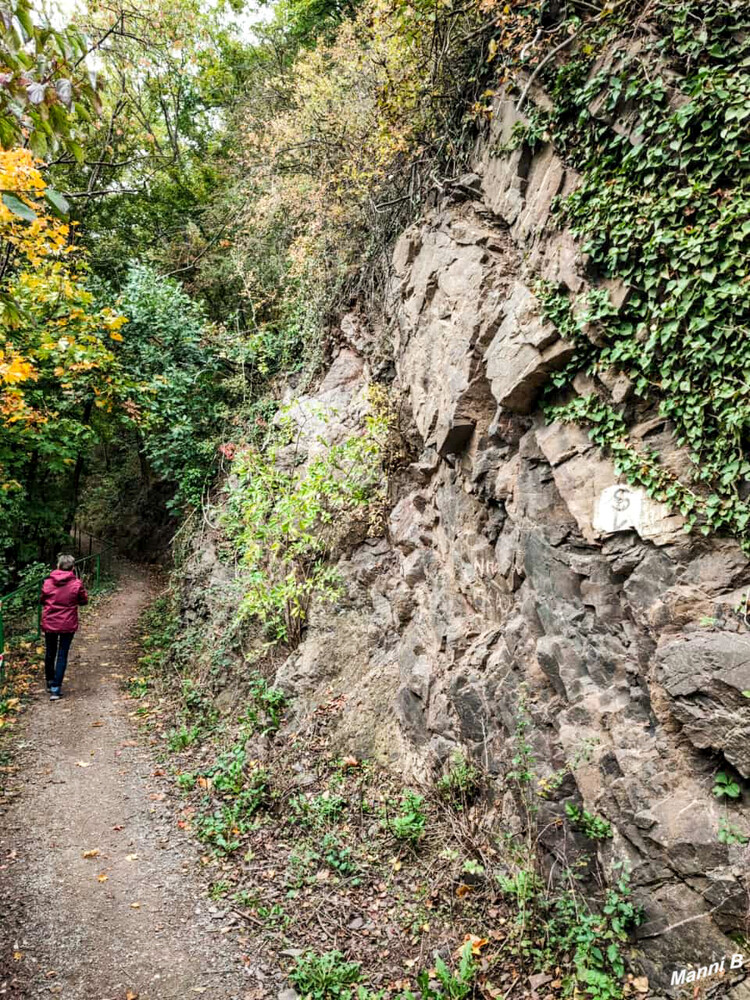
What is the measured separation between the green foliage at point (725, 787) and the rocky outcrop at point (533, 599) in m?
0.05

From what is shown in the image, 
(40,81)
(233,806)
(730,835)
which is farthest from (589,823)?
(40,81)

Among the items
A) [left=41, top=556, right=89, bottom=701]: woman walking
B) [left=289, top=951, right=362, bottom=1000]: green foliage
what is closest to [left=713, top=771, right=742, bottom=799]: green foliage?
[left=289, top=951, right=362, bottom=1000]: green foliage

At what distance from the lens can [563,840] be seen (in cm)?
435

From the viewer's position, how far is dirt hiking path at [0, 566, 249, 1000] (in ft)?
14.3

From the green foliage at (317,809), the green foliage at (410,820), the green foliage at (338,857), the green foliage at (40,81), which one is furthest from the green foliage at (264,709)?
the green foliage at (40,81)

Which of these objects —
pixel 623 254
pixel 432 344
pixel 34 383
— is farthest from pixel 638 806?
pixel 34 383

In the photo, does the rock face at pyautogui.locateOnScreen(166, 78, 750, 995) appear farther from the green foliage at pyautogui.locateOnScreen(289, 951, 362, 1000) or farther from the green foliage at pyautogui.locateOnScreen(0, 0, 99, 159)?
the green foliage at pyautogui.locateOnScreen(0, 0, 99, 159)

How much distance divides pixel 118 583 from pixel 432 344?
13149 millimetres

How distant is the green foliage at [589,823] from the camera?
160 inches

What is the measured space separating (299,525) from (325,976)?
16.9 ft

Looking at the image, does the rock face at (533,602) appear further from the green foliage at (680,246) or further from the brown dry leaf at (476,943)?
the brown dry leaf at (476,943)

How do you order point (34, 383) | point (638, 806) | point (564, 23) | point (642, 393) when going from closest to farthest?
point (638, 806) < point (642, 393) < point (564, 23) < point (34, 383)

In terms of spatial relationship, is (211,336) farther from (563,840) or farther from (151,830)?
(563,840)

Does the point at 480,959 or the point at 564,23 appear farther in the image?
the point at 564,23
